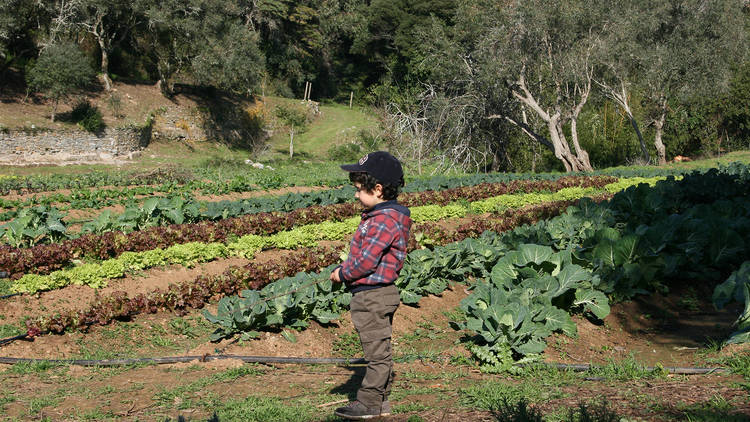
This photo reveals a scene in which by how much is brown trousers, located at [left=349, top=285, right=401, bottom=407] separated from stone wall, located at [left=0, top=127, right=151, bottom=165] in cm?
2585

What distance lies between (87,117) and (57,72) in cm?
237

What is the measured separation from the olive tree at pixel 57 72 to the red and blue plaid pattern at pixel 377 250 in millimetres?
28492

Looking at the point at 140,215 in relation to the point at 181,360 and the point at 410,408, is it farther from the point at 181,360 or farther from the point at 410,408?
the point at 410,408

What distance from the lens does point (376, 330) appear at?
4.08m

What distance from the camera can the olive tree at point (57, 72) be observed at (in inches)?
1086

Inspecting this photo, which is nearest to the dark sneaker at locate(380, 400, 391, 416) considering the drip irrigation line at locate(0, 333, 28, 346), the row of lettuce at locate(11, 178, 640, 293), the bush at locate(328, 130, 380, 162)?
the drip irrigation line at locate(0, 333, 28, 346)

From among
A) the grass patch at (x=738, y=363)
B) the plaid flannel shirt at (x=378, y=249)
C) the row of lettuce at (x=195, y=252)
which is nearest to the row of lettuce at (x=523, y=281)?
the grass patch at (x=738, y=363)

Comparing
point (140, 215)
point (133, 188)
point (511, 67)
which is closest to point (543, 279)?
point (140, 215)

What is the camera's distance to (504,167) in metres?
32.0

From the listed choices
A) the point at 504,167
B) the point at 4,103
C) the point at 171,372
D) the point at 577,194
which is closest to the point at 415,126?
the point at 504,167

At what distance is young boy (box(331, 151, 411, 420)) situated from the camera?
3.98 meters

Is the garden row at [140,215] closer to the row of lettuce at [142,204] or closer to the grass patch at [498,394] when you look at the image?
the row of lettuce at [142,204]

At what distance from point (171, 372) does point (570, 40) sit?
25.2 meters

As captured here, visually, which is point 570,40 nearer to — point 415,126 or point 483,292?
point 415,126
